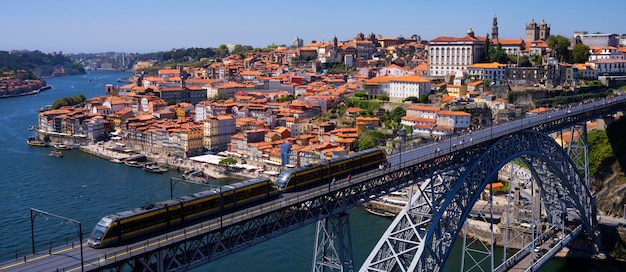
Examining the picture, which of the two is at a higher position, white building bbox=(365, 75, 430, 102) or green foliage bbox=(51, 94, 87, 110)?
white building bbox=(365, 75, 430, 102)

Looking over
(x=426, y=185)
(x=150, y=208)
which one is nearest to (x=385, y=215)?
(x=426, y=185)

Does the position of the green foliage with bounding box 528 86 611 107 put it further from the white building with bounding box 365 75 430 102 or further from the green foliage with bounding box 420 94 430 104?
the white building with bounding box 365 75 430 102

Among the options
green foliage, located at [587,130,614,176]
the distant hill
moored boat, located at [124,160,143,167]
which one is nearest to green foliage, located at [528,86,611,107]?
green foliage, located at [587,130,614,176]

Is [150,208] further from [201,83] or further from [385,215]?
[201,83]

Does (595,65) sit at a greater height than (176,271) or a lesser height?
greater

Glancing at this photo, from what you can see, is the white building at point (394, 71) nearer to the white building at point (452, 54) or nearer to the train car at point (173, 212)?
the white building at point (452, 54)
